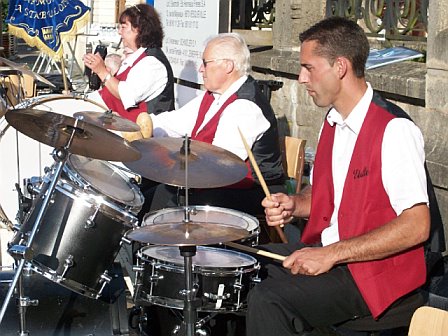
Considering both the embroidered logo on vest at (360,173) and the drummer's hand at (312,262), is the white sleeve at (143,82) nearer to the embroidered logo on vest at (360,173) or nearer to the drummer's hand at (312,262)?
the embroidered logo on vest at (360,173)

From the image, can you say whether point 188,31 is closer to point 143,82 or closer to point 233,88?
point 143,82

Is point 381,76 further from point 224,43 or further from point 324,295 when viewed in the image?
point 324,295

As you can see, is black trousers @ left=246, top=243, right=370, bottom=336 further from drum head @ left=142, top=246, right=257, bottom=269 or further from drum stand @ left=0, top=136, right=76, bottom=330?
drum stand @ left=0, top=136, right=76, bottom=330

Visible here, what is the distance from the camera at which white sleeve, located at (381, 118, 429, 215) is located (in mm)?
3277

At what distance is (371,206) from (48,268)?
4.72 feet

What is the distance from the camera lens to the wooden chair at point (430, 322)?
9.02ft

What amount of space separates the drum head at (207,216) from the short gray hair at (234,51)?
110cm

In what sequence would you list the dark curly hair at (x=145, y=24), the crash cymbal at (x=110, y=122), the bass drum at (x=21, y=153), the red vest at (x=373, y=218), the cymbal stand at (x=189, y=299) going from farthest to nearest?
the dark curly hair at (x=145, y=24) < the bass drum at (x=21, y=153) < the crash cymbal at (x=110, y=122) < the cymbal stand at (x=189, y=299) < the red vest at (x=373, y=218)

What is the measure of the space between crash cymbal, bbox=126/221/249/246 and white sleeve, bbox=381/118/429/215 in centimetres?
56

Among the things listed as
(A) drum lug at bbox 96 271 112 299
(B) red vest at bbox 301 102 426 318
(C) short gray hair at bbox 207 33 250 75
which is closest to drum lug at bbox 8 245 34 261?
(A) drum lug at bbox 96 271 112 299

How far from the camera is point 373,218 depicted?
3418 mm

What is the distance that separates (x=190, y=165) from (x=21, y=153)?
7.65 feet

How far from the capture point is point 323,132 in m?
3.79

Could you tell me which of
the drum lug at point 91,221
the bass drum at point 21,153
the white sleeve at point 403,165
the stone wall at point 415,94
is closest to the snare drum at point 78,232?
the drum lug at point 91,221
